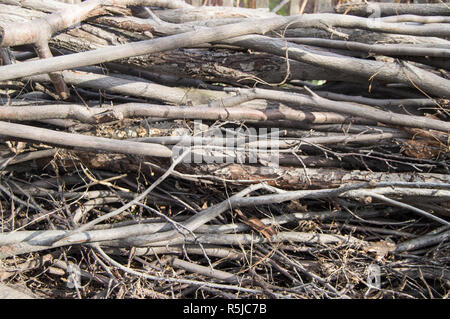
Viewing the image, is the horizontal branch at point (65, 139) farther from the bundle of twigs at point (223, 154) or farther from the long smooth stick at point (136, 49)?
the long smooth stick at point (136, 49)

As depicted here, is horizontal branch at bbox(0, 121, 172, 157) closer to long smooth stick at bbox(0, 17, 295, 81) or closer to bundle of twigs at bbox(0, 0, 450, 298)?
bundle of twigs at bbox(0, 0, 450, 298)

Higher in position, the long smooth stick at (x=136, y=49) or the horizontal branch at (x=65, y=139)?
the long smooth stick at (x=136, y=49)

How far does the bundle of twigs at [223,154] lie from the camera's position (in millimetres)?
1795

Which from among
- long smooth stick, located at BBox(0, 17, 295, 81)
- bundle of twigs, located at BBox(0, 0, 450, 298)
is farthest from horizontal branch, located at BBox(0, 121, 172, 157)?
long smooth stick, located at BBox(0, 17, 295, 81)

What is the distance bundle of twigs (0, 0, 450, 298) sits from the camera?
1.79 meters

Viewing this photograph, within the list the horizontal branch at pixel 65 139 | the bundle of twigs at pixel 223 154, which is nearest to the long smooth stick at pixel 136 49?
the bundle of twigs at pixel 223 154

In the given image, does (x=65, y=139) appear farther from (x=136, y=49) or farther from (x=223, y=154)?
(x=223, y=154)

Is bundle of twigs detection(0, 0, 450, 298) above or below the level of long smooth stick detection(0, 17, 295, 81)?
below

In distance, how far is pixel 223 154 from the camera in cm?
191

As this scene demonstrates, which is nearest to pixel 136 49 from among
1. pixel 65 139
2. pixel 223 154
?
pixel 65 139

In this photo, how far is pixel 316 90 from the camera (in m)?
2.31
